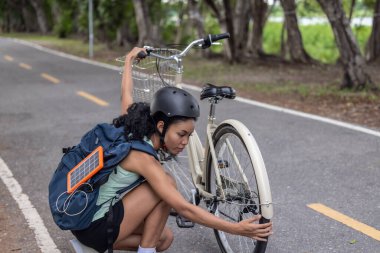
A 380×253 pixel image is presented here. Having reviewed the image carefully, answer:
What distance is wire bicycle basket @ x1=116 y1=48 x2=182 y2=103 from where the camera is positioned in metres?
4.17

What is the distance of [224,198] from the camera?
11.7ft

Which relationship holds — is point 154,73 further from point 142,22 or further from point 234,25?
point 142,22

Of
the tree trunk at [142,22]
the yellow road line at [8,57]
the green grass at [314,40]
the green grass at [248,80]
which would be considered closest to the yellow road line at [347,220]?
the green grass at [248,80]

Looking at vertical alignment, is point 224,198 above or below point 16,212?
above

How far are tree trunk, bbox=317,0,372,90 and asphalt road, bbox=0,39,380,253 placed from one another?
2.35 meters

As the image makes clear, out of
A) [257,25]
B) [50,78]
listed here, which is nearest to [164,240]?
[50,78]

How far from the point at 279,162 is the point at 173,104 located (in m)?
3.15

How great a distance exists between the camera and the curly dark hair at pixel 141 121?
3176 mm

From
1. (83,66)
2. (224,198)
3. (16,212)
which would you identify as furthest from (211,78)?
(224,198)

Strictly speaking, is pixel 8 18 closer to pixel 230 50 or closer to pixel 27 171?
pixel 230 50

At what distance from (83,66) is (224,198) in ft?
45.3

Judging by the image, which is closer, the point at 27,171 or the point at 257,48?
the point at 27,171

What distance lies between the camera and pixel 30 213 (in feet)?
→ 15.6

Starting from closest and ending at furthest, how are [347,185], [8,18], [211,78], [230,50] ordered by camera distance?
[347,185] < [211,78] < [230,50] < [8,18]
